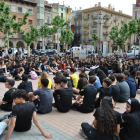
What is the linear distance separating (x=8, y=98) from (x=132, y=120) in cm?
395

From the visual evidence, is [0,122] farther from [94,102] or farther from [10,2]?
[10,2]

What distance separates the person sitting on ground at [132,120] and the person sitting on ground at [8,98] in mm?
3623

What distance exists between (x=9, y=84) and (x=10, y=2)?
44836mm

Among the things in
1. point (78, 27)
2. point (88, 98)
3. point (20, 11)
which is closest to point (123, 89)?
point (88, 98)

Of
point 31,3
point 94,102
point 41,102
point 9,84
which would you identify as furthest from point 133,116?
point 31,3

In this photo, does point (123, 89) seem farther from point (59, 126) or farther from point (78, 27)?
point (78, 27)

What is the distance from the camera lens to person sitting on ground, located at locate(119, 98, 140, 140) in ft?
11.7

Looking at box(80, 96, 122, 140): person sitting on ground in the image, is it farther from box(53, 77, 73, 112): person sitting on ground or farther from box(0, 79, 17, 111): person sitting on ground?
box(0, 79, 17, 111): person sitting on ground

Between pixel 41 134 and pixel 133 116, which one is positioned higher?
pixel 133 116

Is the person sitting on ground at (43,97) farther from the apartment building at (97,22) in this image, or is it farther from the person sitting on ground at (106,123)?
the apartment building at (97,22)

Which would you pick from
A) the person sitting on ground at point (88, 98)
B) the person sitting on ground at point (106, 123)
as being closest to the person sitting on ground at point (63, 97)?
the person sitting on ground at point (88, 98)

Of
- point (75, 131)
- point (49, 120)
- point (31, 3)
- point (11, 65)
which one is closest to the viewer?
point (75, 131)

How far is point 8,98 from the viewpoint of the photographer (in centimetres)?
588

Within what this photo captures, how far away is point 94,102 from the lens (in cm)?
622
